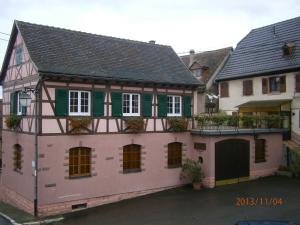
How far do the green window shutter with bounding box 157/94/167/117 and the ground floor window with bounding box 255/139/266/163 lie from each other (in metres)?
6.59

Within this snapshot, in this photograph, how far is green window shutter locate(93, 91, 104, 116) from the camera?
17.6 meters

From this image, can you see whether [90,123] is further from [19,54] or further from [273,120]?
[273,120]

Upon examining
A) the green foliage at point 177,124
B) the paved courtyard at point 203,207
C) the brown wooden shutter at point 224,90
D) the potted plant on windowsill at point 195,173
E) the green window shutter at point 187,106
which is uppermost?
the brown wooden shutter at point 224,90

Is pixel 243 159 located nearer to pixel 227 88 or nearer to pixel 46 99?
pixel 227 88

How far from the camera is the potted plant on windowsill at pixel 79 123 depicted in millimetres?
16672

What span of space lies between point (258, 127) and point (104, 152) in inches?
403

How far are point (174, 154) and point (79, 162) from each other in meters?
5.84

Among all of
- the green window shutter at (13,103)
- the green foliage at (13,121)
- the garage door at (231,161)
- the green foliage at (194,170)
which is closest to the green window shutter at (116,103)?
the green foliage at (13,121)

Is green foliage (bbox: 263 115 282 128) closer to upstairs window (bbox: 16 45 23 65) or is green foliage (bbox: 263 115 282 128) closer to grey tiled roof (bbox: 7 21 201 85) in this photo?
grey tiled roof (bbox: 7 21 201 85)

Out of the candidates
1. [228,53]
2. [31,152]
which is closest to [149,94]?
[31,152]
